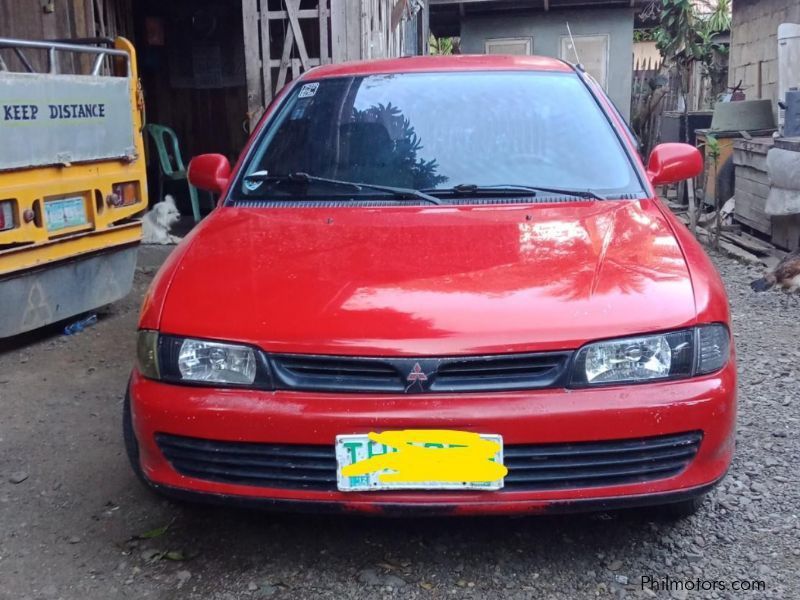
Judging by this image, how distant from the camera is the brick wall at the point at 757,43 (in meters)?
10.7

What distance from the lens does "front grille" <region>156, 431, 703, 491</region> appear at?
7.67 feet

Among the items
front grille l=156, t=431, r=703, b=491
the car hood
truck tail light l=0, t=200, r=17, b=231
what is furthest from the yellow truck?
front grille l=156, t=431, r=703, b=491

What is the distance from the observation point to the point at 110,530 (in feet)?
9.82

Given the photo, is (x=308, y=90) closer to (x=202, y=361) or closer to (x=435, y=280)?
(x=435, y=280)

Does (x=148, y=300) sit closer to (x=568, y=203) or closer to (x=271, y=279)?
(x=271, y=279)

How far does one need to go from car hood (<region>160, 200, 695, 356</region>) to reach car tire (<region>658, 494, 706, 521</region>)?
74 centimetres

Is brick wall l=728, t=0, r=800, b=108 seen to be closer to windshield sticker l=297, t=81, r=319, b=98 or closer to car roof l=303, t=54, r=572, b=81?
car roof l=303, t=54, r=572, b=81

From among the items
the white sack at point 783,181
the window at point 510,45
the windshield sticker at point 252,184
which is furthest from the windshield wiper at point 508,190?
the window at point 510,45

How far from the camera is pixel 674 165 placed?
11.7ft

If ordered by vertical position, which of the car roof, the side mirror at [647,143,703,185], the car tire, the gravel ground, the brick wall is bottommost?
the gravel ground

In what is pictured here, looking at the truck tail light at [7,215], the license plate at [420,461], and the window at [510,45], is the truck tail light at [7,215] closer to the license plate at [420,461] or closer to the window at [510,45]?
the license plate at [420,461]

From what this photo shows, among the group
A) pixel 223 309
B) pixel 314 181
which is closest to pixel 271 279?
pixel 223 309

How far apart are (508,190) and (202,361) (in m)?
1.33

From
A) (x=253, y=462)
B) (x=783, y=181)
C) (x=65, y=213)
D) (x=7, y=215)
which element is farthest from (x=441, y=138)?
(x=783, y=181)
